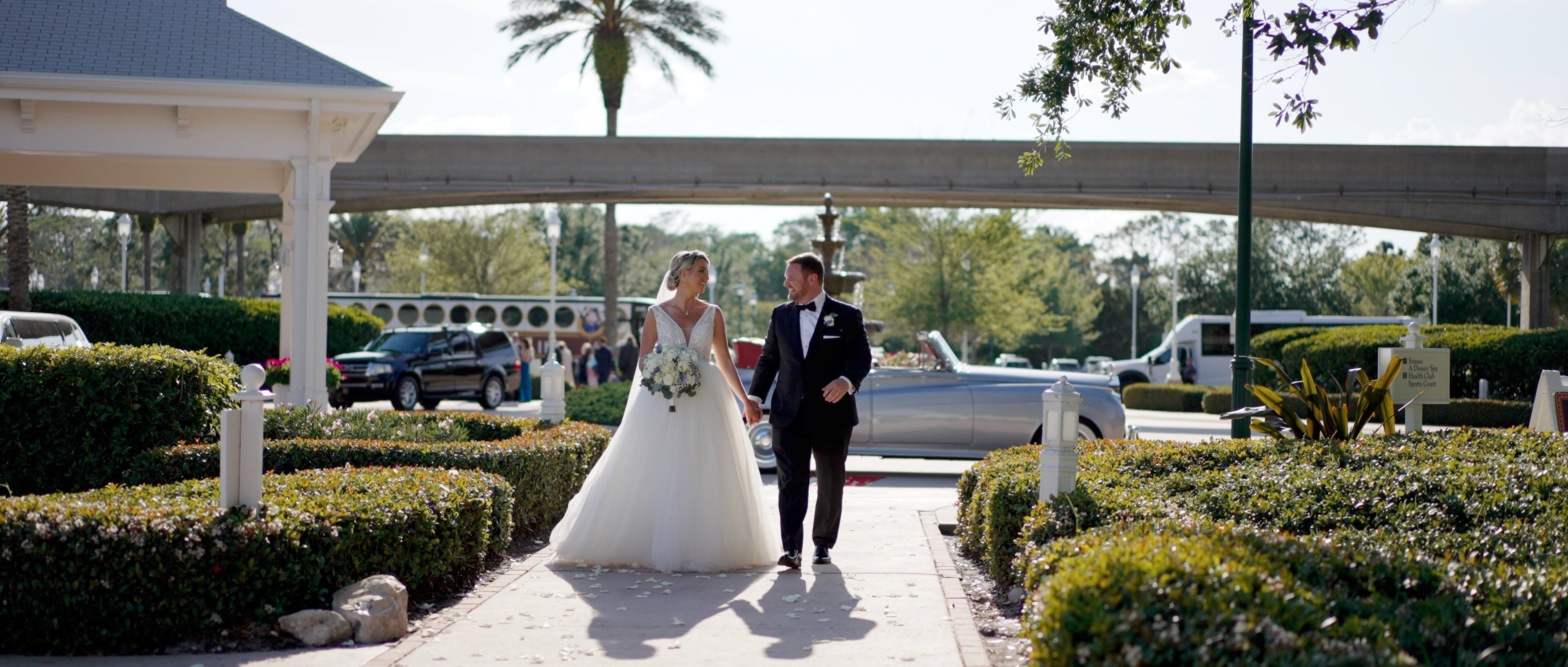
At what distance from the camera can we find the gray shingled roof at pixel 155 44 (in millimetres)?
13438

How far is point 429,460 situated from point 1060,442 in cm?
407

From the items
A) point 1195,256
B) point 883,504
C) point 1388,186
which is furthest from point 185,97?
point 1195,256

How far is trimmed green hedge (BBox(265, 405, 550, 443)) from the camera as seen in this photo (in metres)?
9.51

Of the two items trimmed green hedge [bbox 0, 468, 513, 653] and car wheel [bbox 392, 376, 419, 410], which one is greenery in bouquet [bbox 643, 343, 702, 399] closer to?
trimmed green hedge [bbox 0, 468, 513, 653]

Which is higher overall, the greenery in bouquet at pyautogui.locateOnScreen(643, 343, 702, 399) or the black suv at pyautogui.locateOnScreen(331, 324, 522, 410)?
the greenery in bouquet at pyautogui.locateOnScreen(643, 343, 702, 399)

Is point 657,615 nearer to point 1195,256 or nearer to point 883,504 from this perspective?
point 883,504

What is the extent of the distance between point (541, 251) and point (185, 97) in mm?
45304

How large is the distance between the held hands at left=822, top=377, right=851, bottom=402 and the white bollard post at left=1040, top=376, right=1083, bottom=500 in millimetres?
1146

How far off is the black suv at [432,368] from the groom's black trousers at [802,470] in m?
16.8

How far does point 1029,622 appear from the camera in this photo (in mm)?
4348

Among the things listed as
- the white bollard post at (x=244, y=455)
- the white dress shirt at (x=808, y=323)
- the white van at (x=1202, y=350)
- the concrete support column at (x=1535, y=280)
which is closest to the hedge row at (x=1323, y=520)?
the white dress shirt at (x=808, y=323)

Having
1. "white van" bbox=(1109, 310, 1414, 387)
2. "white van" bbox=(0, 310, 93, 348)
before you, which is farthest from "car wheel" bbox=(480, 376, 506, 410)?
"white van" bbox=(1109, 310, 1414, 387)

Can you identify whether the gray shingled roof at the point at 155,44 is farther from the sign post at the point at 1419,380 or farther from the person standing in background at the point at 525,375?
the person standing in background at the point at 525,375

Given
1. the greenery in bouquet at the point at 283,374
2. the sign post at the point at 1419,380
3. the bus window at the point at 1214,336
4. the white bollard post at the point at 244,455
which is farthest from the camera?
the bus window at the point at 1214,336
